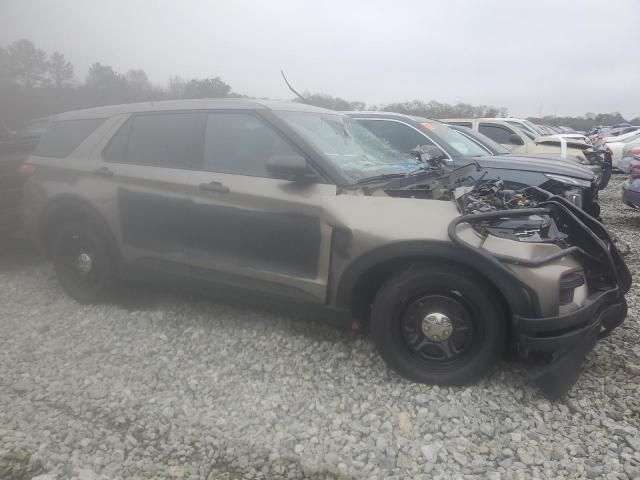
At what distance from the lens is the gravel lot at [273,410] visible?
7.95 ft

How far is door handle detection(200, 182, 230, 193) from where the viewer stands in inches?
136

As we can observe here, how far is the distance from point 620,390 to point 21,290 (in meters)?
4.93

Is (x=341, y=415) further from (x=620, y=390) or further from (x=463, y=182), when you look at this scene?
(x=463, y=182)

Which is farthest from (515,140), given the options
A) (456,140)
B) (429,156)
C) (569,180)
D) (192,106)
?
(192,106)

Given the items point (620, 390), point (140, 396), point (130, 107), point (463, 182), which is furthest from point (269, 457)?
point (130, 107)

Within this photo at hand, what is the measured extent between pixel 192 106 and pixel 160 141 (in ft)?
1.22

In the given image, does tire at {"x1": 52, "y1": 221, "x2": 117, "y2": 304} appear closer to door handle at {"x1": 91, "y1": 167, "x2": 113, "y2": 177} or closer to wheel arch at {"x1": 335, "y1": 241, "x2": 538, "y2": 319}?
door handle at {"x1": 91, "y1": 167, "x2": 113, "y2": 177}

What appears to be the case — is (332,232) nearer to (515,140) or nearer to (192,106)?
(192,106)

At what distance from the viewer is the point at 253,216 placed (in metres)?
3.34

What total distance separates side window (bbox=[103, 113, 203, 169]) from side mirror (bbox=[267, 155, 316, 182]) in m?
0.77

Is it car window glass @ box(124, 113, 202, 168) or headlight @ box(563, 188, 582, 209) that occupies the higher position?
car window glass @ box(124, 113, 202, 168)

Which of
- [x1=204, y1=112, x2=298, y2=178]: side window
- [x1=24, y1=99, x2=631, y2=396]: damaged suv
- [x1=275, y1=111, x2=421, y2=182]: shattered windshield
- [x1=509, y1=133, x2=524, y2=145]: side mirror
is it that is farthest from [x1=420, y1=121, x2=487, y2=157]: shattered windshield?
[x1=204, y1=112, x2=298, y2=178]: side window

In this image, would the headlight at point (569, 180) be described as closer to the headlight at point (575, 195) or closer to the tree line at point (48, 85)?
the headlight at point (575, 195)

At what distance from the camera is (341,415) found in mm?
2809
